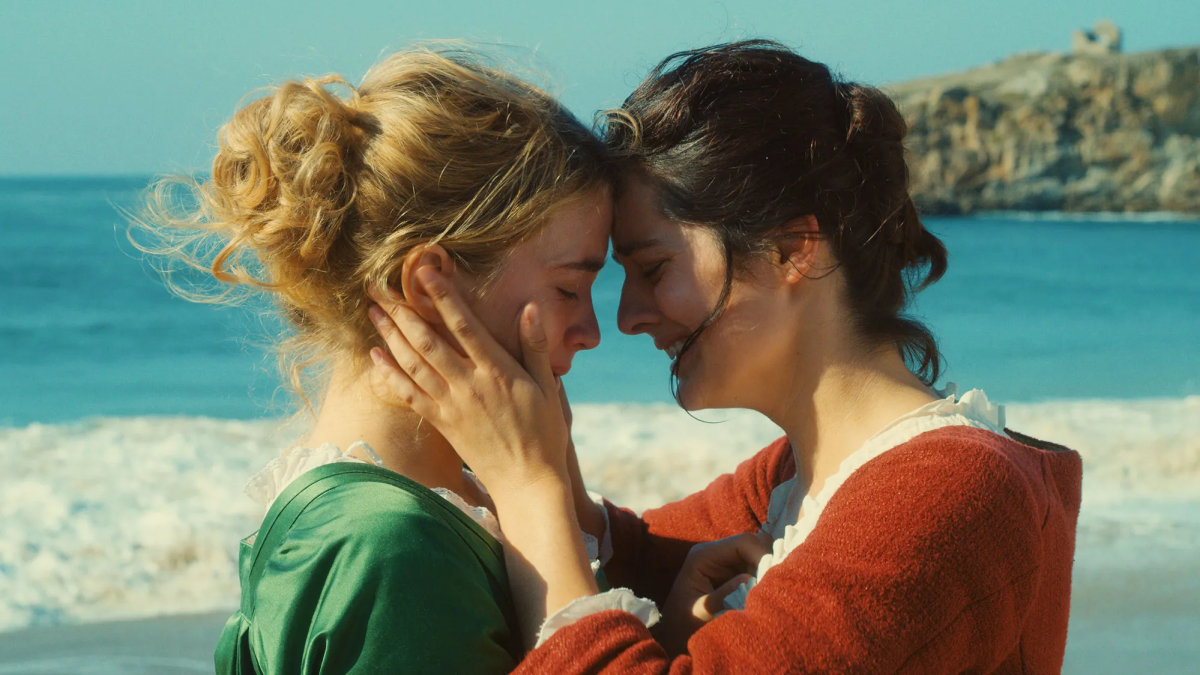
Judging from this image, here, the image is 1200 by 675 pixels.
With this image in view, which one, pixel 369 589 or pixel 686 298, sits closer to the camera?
pixel 369 589

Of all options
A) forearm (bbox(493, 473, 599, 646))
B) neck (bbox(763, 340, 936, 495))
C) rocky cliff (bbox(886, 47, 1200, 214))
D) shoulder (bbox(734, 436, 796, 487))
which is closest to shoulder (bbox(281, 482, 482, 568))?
forearm (bbox(493, 473, 599, 646))

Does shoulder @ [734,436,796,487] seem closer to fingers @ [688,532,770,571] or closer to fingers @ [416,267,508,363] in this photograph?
fingers @ [688,532,770,571]

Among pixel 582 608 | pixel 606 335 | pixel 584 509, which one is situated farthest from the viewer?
pixel 606 335

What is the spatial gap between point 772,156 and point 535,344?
0.69m

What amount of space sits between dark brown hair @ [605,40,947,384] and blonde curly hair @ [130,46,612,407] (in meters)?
0.20

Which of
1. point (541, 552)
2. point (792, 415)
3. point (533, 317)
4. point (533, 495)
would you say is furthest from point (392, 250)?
point (792, 415)

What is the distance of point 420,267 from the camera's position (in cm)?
226

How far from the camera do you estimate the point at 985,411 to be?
233 cm

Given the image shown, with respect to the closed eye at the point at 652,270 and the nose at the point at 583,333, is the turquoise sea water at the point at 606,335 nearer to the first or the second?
the nose at the point at 583,333

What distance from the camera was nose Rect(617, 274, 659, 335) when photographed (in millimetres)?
2615

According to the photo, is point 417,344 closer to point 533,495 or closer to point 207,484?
point 533,495

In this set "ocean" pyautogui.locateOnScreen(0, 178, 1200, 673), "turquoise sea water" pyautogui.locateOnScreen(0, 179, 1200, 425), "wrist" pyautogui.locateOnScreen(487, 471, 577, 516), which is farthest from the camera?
"turquoise sea water" pyautogui.locateOnScreen(0, 179, 1200, 425)

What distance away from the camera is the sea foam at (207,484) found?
548cm

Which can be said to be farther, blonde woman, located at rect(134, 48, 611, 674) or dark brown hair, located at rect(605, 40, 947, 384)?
dark brown hair, located at rect(605, 40, 947, 384)
